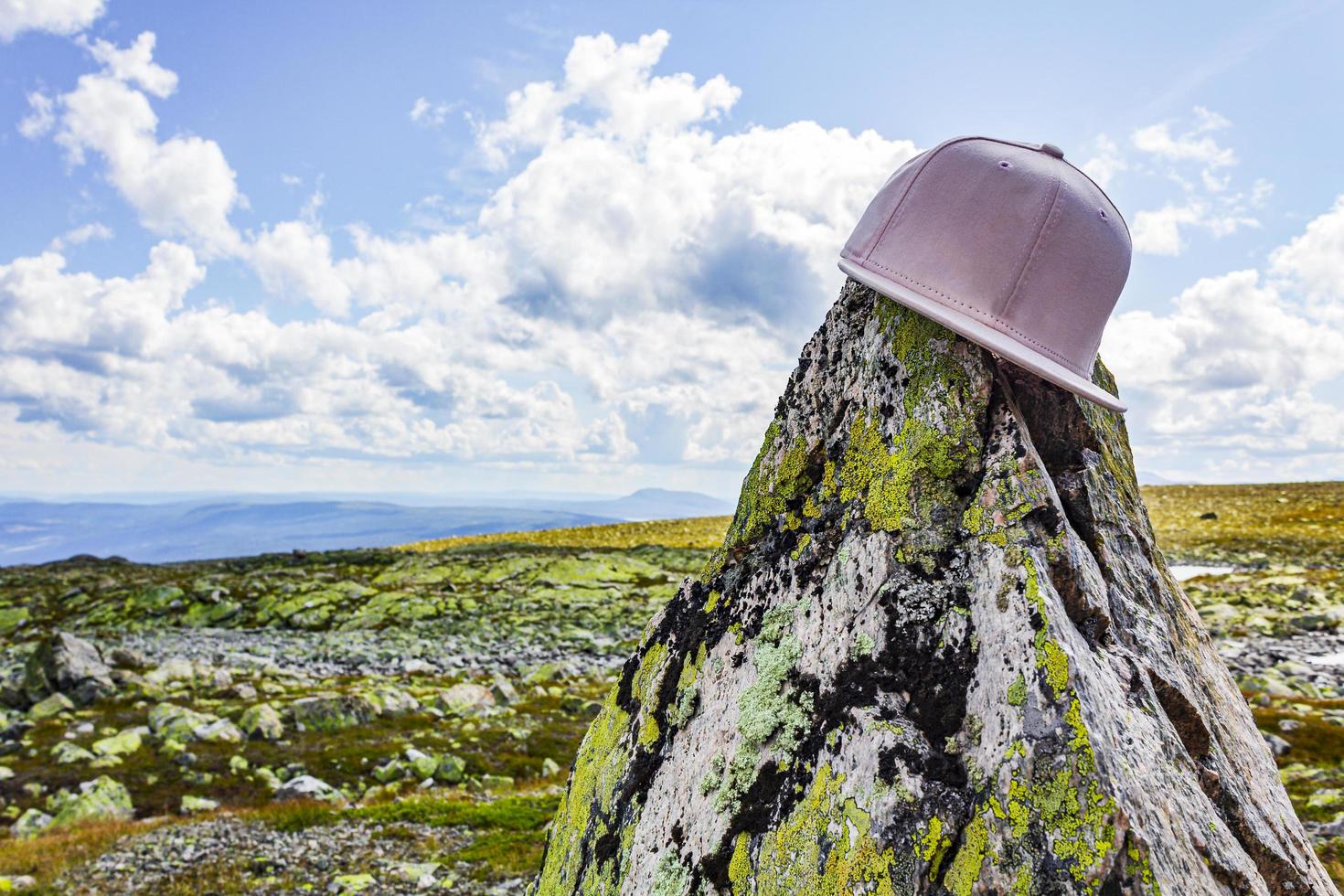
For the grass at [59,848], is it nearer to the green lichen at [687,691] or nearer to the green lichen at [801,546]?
the green lichen at [687,691]

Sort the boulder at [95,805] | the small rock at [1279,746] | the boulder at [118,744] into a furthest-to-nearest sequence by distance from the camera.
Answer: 1. the boulder at [118,744]
2. the boulder at [95,805]
3. the small rock at [1279,746]

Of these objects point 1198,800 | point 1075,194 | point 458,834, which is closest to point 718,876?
point 1198,800

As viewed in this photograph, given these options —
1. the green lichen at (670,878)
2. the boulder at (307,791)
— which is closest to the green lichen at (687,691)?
the green lichen at (670,878)

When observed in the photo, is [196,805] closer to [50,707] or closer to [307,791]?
[307,791]

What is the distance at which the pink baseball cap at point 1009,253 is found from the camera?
3.77m

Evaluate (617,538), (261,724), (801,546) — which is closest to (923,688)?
(801,546)

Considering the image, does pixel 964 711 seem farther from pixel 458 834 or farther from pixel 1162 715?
pixel 458 834

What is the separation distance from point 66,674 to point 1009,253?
2879 centimetres

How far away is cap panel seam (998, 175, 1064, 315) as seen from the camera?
12.4 feet

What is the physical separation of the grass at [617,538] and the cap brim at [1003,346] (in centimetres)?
5494

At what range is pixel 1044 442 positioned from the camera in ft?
14.5

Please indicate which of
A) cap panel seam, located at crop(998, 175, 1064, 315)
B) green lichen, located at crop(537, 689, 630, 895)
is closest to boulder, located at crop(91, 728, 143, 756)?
green lichen, located at crop(537, 689, 630, 895)

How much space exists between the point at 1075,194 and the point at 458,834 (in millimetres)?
12282

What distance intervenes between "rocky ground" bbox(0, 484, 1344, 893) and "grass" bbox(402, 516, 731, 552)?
44.5ft
